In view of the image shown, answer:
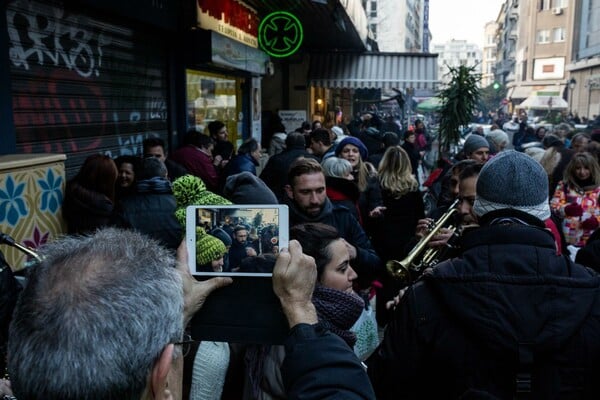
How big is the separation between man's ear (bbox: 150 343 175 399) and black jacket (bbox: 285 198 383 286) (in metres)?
2.58

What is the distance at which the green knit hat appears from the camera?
63.9 inches

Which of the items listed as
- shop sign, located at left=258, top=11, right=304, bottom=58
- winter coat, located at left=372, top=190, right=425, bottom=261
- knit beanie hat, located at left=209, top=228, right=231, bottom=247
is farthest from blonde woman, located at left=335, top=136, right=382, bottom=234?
shop sign, located at left=258, top=11, right=304, bottom=58

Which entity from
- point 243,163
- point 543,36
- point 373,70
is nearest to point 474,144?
point 243,163

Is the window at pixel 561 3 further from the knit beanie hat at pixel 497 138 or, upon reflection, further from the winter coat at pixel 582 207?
the winter coat at pixel 582 207

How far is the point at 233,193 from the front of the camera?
4.34 meters

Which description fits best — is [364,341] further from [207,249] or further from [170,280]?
[170,280]

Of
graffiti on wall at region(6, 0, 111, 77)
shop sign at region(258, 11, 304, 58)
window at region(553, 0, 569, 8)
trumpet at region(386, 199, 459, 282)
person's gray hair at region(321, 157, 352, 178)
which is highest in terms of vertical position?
window at region(553, 0, 569, 8)

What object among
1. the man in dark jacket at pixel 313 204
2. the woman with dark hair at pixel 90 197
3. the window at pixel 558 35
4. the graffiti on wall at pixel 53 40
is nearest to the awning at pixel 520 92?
the window at pixel 558 35

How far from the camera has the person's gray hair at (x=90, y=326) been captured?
112 centimetres

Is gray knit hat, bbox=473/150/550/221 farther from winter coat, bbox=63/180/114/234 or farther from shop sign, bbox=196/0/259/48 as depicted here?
shop sign, bbox=196/0/259/48

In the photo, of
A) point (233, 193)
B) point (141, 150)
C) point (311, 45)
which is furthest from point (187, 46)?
point (311, 45)

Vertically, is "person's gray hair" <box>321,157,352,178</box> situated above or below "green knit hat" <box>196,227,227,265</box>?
below

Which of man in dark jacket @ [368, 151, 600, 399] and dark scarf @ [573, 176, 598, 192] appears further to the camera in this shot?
dark scarf @ [573, 176, 598, 192]

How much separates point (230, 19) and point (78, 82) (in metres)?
4.90
